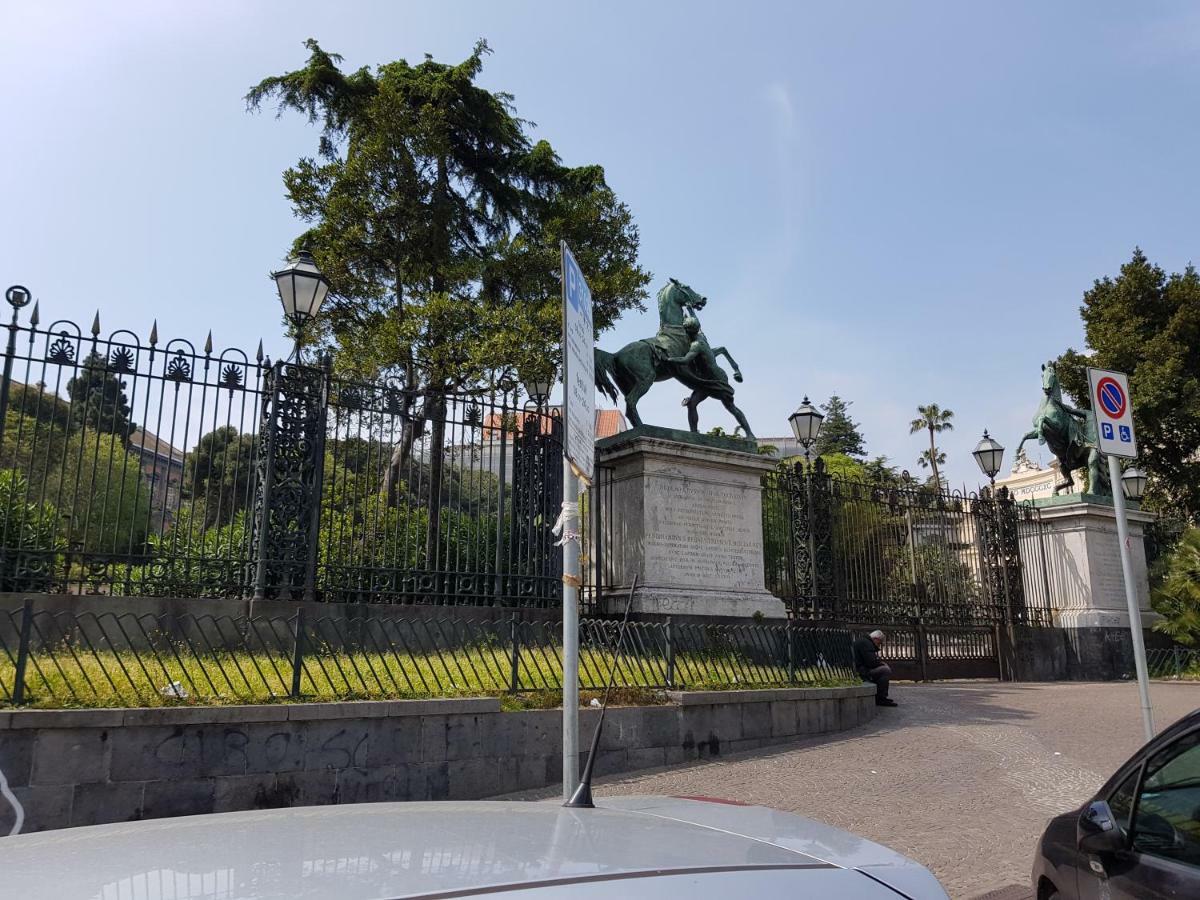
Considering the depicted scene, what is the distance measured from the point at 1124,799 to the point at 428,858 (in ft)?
9.59

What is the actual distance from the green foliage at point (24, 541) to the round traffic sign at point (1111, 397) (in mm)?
9256

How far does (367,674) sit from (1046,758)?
7.08 metres

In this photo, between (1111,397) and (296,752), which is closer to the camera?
(1111,397)

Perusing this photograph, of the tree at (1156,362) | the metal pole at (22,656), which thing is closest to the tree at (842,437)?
the tree at (1156,362)

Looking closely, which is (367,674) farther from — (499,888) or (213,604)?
(499,888)

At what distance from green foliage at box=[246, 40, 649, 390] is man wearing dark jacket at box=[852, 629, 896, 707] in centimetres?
799

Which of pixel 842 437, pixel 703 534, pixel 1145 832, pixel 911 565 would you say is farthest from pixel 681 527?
pixel 842 437

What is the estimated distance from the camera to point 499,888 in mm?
1449

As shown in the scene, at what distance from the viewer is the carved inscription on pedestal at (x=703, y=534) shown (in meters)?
12.7

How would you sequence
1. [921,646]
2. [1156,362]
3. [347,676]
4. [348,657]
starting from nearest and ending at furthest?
[347,676], [348,657], [921,646], [1156,362]

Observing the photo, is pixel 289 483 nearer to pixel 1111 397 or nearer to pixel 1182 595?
pixel 1111 397

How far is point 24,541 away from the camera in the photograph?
9164 millimetres

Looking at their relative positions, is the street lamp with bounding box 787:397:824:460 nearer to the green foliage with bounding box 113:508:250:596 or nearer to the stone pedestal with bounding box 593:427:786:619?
the stone pedestal with bounding box 593:427:786:619

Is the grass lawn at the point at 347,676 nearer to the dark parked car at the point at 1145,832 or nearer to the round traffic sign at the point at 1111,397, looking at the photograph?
the round traffic sign at the point at 1111,397
